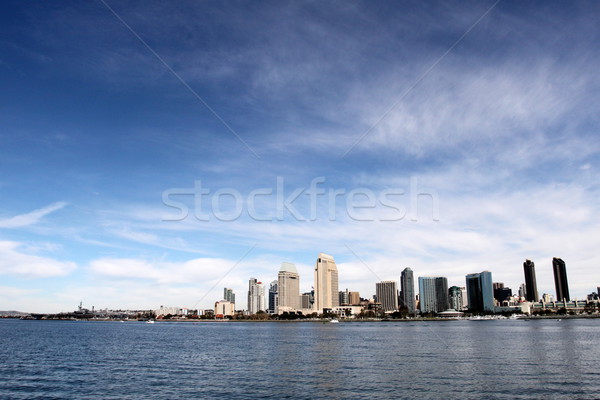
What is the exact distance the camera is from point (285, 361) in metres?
69.9

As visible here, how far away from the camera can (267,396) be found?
42719 mm

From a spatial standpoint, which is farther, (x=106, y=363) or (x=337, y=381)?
(x=106, y=363)

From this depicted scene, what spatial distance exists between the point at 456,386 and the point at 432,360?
73.1 feet

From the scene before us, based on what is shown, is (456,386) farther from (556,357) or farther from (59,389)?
(59,389)

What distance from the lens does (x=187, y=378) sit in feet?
176

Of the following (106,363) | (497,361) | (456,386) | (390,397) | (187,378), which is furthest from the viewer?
(106,363)

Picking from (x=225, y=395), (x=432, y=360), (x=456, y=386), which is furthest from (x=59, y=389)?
(x=432, y=360)

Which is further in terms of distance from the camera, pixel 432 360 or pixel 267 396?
pixel 432 360

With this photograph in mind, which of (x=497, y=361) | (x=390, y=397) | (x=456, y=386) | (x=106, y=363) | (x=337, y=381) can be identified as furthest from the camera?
(x=106, y=363)

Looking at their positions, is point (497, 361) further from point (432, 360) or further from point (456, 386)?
point (456, 386)

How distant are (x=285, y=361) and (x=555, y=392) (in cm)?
3998

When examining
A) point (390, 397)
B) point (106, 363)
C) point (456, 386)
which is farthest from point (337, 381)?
point (106, 363)

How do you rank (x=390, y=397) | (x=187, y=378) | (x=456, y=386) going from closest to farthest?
(x=390, y=397) → (x=456, y=386) → (x=187, y=378)

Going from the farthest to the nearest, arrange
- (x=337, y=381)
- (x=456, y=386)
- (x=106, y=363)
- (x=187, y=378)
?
(x=106, y=363)
(x=187, y=378)
(x=337, y=381)
(x=456, y=386)
